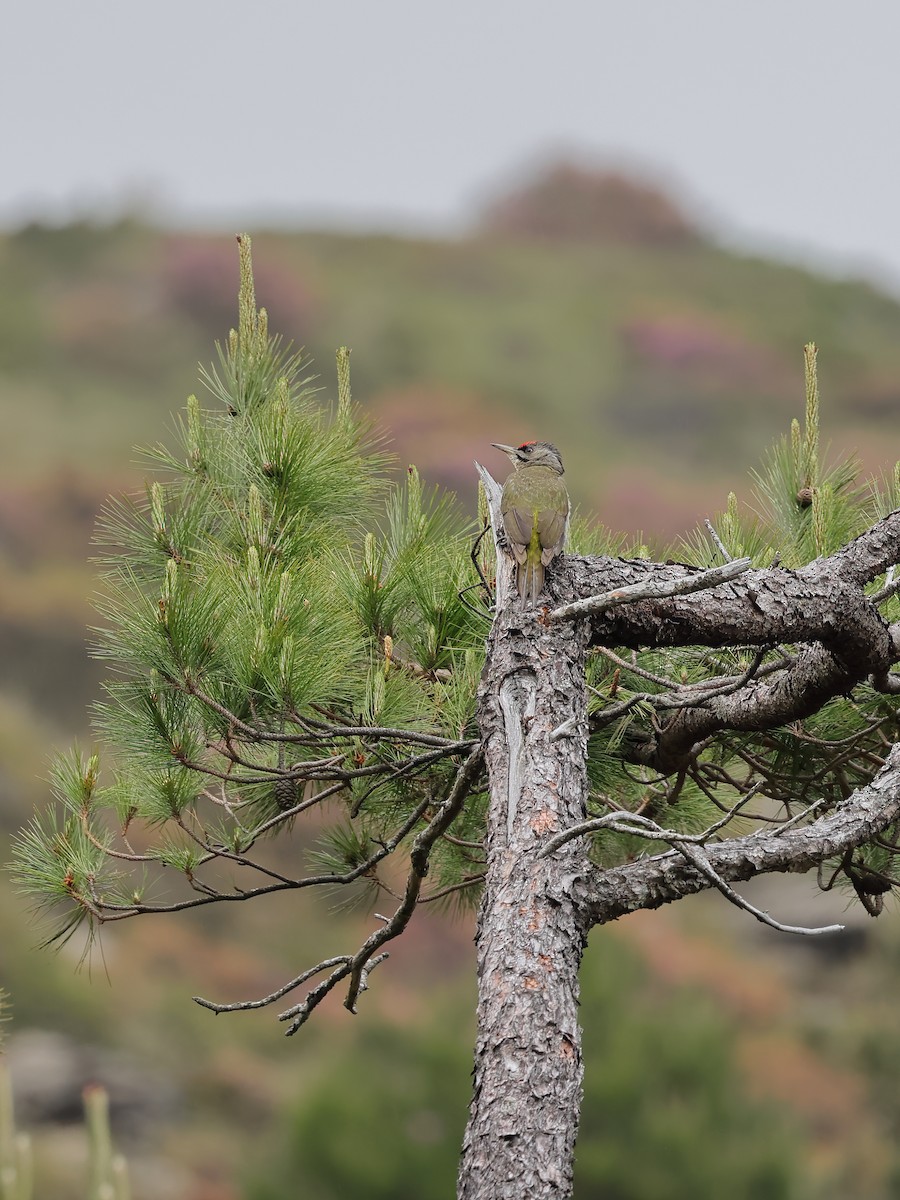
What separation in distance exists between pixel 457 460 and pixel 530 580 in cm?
2240

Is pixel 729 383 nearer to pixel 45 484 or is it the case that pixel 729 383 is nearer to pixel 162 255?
pixel 162 255

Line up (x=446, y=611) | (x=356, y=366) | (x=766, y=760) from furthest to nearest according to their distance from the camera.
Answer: (x=356, y=366) → (x=766, y=760) → (x=446, y=611)

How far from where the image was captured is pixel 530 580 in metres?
2.44

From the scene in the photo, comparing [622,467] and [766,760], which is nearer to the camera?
A: [766,760]

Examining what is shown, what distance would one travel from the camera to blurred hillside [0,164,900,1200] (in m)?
13.2

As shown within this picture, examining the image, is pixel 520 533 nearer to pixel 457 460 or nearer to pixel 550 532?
pixel 550 532

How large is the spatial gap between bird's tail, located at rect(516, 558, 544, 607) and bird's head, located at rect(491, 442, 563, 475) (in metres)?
0.66

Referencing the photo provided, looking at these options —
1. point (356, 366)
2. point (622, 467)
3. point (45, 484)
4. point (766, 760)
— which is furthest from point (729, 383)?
point (766, 760)

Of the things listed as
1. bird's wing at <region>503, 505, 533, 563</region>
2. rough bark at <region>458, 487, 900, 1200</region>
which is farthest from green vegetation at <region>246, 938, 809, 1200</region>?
bird's wing at <region>503, 505, 533, 563</region>

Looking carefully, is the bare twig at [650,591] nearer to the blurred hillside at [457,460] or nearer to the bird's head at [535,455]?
the bird's head at [535,455]

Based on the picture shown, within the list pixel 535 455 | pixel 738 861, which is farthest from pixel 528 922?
pixel 535 455

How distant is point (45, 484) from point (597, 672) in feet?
71.4

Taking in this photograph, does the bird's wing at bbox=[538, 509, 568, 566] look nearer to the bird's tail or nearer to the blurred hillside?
the bird's tail

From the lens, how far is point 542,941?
213 cm
